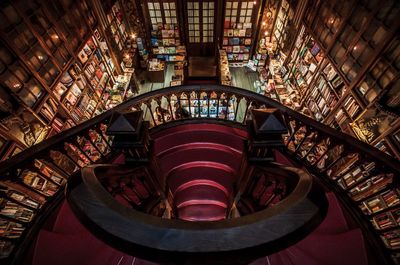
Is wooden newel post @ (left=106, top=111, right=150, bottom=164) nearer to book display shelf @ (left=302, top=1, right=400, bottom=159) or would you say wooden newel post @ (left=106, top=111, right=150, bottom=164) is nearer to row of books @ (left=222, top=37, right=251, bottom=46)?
book display shelf @ (left=302, top=1, right=400, bottom=159)

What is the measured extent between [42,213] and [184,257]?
175 centimetres

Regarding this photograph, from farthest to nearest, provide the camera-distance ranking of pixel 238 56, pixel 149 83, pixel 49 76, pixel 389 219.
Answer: pixel 238 56
pixel 149 83
pixel 49 76
pixel 389 219

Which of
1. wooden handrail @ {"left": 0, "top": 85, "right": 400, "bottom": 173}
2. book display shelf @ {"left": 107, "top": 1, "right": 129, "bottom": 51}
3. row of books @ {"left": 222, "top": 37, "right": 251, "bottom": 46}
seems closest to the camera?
wooden handrail @ {"left": 0, "top": 85, "right": 400, "bottom": 173}

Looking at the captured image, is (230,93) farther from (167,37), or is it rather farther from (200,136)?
(167,37)

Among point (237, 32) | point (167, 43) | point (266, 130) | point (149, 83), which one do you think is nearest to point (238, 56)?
point (237, 32)

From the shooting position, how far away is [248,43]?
8977mm

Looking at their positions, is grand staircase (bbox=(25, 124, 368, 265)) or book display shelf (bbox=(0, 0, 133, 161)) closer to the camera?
grand staircase (bbox=(25, 124, 368, 265))

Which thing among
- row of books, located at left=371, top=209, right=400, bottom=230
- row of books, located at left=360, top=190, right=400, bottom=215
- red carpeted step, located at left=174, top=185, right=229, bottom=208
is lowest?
row of books, located at left=371, top=209, right=400, bottom=230

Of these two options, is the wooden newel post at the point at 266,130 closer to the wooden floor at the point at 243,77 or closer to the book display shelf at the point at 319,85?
the book display shelf at the point at 319,85

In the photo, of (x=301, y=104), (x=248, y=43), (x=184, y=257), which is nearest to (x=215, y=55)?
(x=248, y=43)

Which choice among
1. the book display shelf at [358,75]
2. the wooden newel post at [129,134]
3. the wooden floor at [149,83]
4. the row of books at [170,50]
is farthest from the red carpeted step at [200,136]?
the row of books at [170,50]

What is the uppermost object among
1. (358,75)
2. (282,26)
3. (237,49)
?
(237,49)

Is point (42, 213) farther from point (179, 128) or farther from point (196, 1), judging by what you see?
point (196, 1)

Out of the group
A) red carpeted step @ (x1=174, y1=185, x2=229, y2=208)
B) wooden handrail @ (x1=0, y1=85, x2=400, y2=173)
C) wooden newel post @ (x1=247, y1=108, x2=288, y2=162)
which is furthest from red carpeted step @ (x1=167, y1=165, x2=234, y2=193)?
wooden newel post @ (x1=247, y1=108, x2=288, y2=162)
